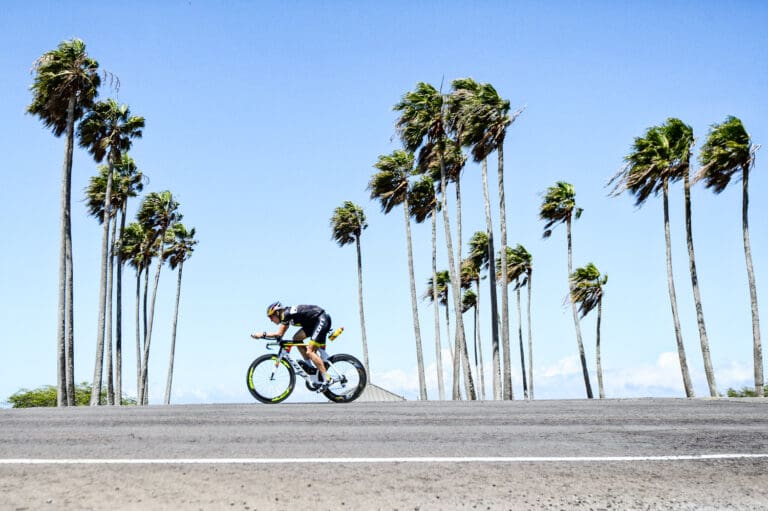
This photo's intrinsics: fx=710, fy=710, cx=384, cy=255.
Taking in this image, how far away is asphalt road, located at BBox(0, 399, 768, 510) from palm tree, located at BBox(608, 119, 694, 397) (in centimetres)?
2514

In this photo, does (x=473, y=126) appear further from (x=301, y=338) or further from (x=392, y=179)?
(x=301, y=338)

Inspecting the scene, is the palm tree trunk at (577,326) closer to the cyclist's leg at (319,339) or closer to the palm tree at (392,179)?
the palm tree at (392,179)

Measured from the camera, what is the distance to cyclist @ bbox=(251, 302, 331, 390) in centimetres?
1276

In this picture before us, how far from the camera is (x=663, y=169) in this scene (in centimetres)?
3372

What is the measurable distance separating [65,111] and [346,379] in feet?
82.0

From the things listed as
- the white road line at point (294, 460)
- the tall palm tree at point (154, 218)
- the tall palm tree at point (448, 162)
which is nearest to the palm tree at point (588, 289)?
the tall palm tree at point (448, 162)

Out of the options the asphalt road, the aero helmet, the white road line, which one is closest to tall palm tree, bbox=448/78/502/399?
the aero helmet

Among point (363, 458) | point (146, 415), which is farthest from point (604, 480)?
point (146, 415)

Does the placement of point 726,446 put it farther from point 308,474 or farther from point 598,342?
point 598,342

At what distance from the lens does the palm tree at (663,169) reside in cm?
3372

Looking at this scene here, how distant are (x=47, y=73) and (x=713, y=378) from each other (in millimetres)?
31936

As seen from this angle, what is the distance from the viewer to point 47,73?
30859mm

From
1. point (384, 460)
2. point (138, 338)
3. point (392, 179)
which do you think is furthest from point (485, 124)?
point (138, 338)

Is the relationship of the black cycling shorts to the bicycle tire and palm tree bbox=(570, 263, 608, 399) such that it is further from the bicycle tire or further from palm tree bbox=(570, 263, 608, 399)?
palm tree bbox=(570, 263, 608, 399)
